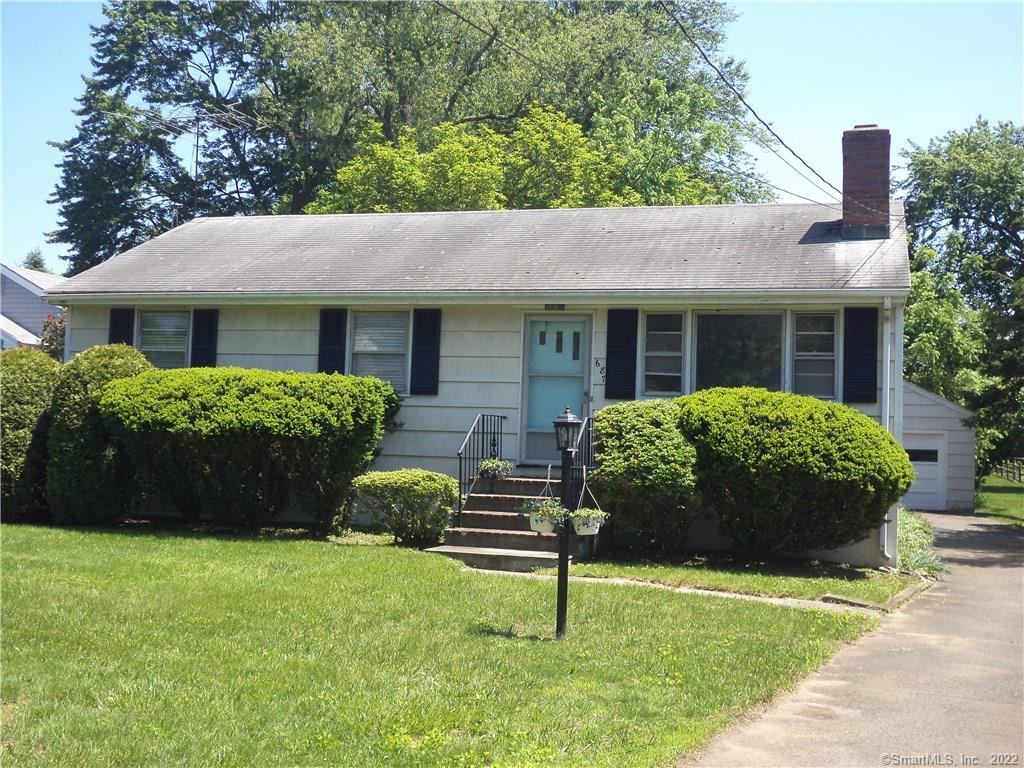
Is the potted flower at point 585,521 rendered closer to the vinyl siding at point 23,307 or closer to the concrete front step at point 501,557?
the concrete front step at point 501,557

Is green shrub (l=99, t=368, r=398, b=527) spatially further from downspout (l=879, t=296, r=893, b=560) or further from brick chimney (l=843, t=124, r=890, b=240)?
brick chimney (l=843, t=124, r=890, b=240)

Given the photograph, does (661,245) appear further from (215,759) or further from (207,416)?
(215,759)

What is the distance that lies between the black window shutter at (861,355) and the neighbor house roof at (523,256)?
48 centimetres

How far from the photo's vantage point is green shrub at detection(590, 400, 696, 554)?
11.7m

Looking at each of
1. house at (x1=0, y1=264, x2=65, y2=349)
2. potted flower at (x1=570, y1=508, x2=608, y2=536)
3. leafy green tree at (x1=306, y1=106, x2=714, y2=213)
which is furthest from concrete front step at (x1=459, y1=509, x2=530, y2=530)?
A: house at (x1=0, y1=264, x2=65, y2=349)

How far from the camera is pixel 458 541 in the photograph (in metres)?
12.3

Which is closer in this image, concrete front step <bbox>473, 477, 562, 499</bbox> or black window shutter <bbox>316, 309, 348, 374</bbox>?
concrete front step <bbox>473, 477, 562, 499</bbox>

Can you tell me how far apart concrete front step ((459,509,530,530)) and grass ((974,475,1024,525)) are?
14213mm

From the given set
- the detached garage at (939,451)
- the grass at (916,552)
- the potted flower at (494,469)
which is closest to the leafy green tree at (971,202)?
the detached garage at (939,451)

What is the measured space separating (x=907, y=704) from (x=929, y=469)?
64.2 ft

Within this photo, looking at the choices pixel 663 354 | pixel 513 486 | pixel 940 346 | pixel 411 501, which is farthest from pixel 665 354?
pixel 940 346

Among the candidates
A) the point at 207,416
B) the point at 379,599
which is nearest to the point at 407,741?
the point at 379,599

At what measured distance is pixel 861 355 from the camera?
13.0 meters

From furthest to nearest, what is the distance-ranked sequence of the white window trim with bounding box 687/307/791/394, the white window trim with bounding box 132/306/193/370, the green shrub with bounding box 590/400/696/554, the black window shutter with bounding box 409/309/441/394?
the white window trim with bounding box 132/306/193/370 < the black window shutter with bounding box 409/309/441/394 < the white window trim with bounding box 687/307/791/394 < the green shrub with bounding box 590/400/696/554
